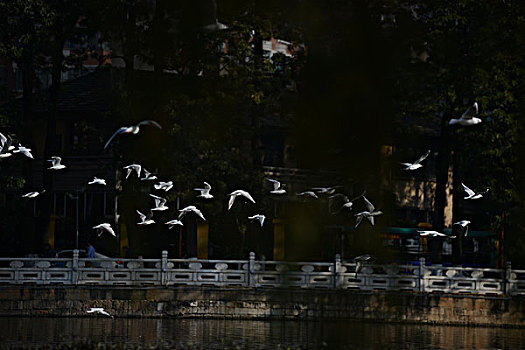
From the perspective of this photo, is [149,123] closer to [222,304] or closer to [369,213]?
[369,213]

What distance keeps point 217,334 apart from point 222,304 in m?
5.30

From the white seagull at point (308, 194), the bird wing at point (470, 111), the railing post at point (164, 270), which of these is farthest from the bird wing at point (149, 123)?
the railing post at point (164, 270)

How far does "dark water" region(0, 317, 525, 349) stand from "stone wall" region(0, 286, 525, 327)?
1.95 feet

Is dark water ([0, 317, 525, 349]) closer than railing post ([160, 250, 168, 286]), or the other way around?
dark water ([0, 317, 525, 349])

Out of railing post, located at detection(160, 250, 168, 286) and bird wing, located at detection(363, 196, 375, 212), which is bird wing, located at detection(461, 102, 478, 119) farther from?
railing post, located at detection(160, 250, 168, 286)

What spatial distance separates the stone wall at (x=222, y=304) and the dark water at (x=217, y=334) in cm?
60

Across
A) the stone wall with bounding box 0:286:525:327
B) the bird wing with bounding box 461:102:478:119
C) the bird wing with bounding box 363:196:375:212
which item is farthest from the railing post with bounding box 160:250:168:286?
the bird wing with bounding box 363:196:375:212

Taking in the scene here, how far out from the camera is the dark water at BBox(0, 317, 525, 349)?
25.8 m

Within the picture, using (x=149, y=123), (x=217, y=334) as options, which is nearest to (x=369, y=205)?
(x=149, y=123)

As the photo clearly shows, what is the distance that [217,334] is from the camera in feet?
95.5

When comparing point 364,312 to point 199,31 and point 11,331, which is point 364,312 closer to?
point 11,331

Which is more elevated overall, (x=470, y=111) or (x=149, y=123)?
(x=470, y=111)

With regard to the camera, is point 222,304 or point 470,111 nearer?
point 470,111

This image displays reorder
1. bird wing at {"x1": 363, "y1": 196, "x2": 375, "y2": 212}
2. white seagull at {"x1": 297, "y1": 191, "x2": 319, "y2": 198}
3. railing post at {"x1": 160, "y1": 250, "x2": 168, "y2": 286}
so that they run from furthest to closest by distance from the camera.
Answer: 1. railing post at {"x1": 160, "y1": 250, "x2": 168, "y2": 286}
2. white seagull at {"x1": 297, "y1": 191, "x2": 319, "y2": 198}
3. bird wing at {"x1": 363, "y1": 196, "x2": 375, "y2": 212}
